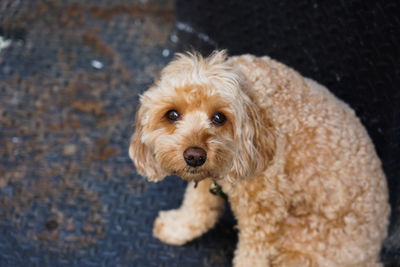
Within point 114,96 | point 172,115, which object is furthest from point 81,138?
point 172,115

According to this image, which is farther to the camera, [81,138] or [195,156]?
[81,138]

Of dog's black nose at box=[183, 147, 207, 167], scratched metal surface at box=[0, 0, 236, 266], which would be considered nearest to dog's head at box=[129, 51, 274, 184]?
dog's black nose at box=[183, 147, 207, 167]

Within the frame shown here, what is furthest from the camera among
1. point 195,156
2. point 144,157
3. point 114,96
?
point 114,96

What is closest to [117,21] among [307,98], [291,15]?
[291,15]

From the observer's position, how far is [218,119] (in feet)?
6.34

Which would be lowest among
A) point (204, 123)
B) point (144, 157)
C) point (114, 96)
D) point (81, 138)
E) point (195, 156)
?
point (81, 138)

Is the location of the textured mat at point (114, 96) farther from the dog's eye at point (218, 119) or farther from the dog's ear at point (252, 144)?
the dog's eye at point (218, 119)

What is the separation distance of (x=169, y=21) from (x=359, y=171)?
2567 millimetres

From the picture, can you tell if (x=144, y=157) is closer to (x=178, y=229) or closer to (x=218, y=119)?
(x=218, y=119)

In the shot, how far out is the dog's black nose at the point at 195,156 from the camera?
1837mm

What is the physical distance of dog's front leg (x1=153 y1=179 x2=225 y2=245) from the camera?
2.66m

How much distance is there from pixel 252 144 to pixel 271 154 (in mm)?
124

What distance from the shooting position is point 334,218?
2.07 m

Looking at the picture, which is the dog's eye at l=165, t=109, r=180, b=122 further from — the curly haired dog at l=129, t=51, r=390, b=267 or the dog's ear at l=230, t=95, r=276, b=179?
the dog's ear at l=230, t=95, r=276, b=179
